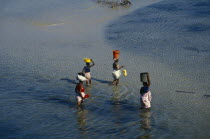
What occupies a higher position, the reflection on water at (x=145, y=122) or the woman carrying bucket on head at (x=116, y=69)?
the woman carrying bucket on head at (x=116, y=69)

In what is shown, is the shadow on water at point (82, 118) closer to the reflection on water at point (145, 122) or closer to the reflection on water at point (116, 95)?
the reflection on water at point (116, 95)

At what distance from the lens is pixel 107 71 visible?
1262cm

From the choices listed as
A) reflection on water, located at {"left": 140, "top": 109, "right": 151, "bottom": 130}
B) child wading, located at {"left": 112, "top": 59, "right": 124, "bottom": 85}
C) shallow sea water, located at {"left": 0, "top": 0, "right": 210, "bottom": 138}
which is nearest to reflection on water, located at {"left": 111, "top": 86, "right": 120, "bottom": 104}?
shallow sea water, located at {"left": 0, "top": 0, "right": 210, "bottom": 138}

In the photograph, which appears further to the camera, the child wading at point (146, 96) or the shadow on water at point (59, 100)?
the shadow on water at point (59, 100)

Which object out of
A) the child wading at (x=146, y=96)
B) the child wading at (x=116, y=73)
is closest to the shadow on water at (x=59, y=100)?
the child wading at (x=116, y=73)

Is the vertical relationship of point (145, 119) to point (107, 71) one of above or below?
below

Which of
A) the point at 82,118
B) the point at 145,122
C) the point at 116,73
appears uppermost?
the point at 116,73

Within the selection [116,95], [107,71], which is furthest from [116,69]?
[107,71]

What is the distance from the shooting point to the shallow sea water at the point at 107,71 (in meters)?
8.03

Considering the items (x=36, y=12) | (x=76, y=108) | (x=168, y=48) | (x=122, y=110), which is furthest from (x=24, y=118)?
(x=36, y=12)

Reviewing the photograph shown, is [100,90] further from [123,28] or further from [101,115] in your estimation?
[123,28]

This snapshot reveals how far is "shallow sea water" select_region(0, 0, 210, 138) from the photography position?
8.03 metres

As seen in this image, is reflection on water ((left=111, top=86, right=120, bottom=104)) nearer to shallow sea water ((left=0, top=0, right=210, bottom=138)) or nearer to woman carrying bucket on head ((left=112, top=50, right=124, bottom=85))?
shallow sea water ((left=0, top=0, right=210, bottom=138))

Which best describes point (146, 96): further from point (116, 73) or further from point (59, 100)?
point (59, 100)
